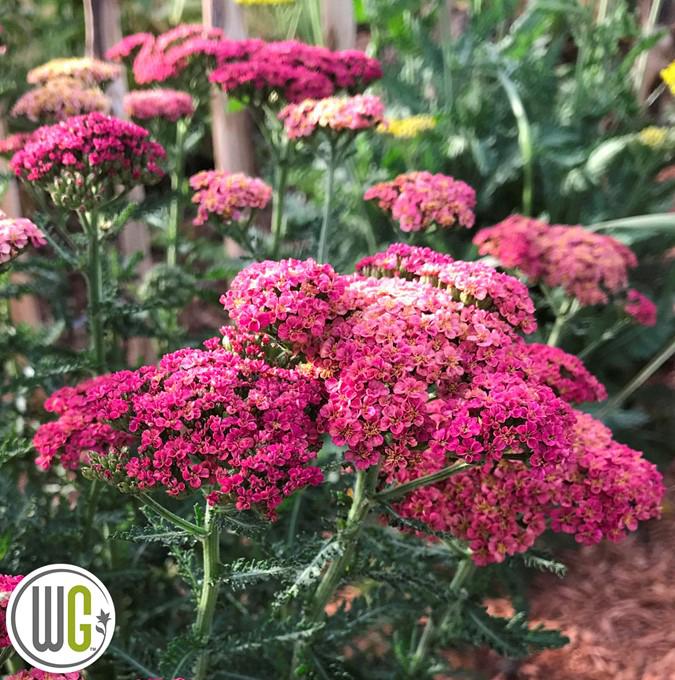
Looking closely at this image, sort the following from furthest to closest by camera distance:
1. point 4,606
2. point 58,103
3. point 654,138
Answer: point 654,138, point 58,103, point 4,606

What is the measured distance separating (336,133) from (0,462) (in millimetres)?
1102

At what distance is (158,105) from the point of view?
2225 millimetres

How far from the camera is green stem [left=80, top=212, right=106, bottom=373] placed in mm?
1766

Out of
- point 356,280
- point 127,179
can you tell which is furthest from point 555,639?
point 127,179

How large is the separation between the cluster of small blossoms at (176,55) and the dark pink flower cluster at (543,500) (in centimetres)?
145

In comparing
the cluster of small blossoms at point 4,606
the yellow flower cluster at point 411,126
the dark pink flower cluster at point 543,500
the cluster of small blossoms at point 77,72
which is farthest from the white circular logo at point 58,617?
the yellow flower cluster at point 411,126

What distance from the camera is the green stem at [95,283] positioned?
177cm

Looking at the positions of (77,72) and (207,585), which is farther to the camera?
(77,72)

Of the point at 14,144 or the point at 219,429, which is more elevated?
the point at 14,144

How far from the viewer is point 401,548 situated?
1.72 meters

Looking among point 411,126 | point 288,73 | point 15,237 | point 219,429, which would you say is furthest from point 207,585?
point 411,126

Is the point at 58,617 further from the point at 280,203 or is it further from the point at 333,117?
the point at 280,203

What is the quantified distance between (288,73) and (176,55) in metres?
0.41

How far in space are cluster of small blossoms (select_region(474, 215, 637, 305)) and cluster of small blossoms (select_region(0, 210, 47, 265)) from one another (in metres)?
1.14
